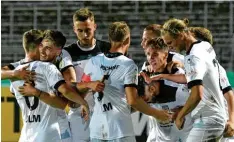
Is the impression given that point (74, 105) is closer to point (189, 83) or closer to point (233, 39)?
point (189, 83)

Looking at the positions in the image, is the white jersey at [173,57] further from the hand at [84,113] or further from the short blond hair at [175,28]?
the short blond hair at [175,28]

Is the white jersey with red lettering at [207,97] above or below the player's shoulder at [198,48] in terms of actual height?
below

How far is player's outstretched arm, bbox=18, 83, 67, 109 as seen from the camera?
24.7 feet

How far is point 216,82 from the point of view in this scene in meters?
7.09

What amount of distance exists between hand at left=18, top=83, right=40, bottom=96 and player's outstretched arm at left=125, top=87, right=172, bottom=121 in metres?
0.93

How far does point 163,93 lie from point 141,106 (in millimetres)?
822

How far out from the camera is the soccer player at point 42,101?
7602mm

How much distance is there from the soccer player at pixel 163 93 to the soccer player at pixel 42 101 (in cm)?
88

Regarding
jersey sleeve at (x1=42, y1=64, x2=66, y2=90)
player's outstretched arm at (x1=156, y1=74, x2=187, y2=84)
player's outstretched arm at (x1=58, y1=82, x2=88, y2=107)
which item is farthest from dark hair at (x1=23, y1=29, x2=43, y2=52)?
player's outstretched arm at (x1=156, y1=74, x2=187, y2=84)

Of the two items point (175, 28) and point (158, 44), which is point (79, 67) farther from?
point (175, 28)

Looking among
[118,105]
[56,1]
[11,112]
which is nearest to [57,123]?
[118,105]

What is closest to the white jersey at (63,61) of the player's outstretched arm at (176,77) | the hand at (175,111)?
the player's outstretched arm at (176,77)

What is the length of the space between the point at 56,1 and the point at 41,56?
890 cm

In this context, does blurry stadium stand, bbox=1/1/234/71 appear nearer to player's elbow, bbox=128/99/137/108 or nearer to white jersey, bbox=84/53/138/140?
white jersey, bbox=84/53/138/140
